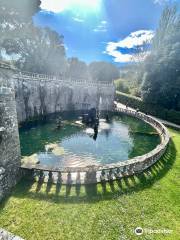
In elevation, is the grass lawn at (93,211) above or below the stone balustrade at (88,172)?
below

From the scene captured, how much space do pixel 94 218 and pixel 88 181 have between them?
3498 mm

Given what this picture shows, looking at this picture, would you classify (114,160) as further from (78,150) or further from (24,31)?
(24,31)

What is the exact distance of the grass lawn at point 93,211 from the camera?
1026cm

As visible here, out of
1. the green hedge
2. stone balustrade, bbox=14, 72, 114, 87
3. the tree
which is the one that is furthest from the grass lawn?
the tree

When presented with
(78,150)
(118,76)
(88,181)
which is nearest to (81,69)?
(118,76)

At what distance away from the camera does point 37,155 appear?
23.3m

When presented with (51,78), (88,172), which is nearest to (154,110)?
(51,78)

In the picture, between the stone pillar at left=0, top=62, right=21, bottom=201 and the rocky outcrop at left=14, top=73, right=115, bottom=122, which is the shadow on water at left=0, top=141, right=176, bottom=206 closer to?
the stone pillar at left=0, top=62, right=21, bottom=201

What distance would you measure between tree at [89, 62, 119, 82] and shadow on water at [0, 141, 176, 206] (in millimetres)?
71483

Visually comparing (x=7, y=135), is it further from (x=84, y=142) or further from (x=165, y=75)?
(x=165, y=75)

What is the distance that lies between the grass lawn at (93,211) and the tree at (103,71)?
72.6 meters

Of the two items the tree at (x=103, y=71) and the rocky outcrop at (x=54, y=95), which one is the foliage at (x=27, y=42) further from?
the tree at (x=103, y=71)

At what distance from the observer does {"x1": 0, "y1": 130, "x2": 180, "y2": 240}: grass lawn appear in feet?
33.7

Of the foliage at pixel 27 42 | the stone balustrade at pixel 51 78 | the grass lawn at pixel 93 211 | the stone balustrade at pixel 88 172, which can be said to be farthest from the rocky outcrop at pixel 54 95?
the grass lawn at pixel 93 211
